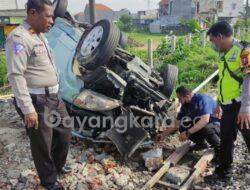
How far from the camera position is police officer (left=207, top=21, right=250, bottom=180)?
348 centimetres

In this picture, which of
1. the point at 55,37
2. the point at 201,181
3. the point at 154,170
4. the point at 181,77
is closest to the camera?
the point at 201,181

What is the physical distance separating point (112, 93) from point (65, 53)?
1.25 meters

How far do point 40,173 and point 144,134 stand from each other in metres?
1.49

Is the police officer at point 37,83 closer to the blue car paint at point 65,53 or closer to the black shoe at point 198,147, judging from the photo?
the blue car paint at point 65,53

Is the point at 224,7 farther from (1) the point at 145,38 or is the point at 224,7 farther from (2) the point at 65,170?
(2) the point at 65,170

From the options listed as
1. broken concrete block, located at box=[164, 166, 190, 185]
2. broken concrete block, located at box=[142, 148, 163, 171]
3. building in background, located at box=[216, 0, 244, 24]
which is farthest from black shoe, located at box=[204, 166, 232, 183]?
building in background, located at box=[216, 0, 244, 24]

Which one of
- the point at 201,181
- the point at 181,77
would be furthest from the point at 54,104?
the point at 181,77

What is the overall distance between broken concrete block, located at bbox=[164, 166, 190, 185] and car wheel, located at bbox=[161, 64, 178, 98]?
1250 millimetres

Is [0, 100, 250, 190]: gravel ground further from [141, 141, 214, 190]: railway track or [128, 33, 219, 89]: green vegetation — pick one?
[128, 33, 219, 89]: green vegetation

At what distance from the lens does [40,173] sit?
3547 mm

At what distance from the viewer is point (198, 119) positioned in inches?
181

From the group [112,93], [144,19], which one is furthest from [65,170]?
[144,19]

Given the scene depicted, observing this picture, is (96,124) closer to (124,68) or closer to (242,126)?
(124,68)

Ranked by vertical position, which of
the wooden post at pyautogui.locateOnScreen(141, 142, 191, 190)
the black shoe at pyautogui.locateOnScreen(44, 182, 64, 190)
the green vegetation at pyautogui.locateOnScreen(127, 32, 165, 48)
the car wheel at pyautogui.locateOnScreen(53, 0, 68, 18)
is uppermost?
the car wheel at pyautogui.locateOnScreen(53, 0, 68, 18)
